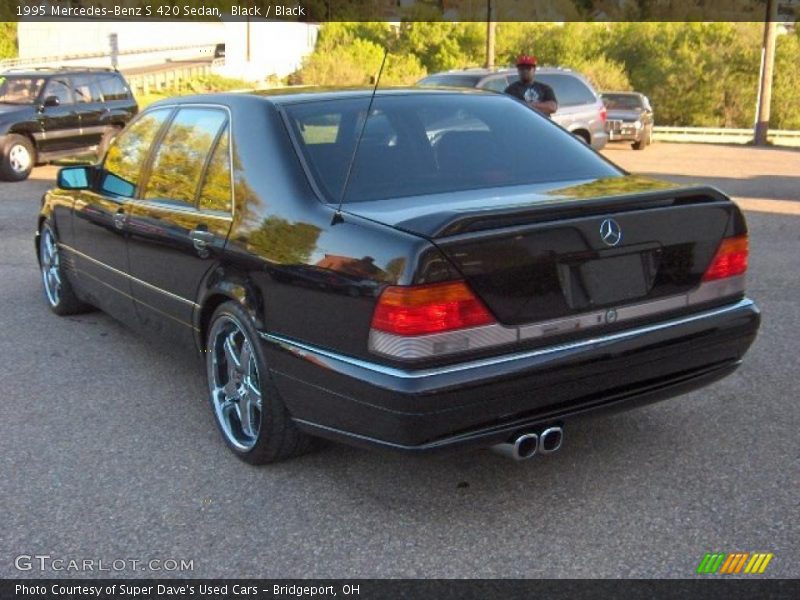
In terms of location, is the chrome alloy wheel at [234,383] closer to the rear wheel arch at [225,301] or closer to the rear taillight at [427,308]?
the rear wheel arch at [225,301]

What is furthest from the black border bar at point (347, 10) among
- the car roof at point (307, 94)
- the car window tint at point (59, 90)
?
the car roof at point (307, 94)

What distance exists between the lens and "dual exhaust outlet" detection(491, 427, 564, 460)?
3.23m

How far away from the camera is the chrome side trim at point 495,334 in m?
3.05

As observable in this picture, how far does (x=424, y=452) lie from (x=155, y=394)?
88.5 inches

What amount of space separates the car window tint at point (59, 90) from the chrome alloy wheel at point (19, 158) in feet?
3.31

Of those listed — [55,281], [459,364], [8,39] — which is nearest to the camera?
[459,364]

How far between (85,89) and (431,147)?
13446 mm

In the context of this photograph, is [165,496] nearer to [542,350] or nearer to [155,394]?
[155,394]

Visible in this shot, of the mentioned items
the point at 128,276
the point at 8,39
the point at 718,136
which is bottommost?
the point at 718,136

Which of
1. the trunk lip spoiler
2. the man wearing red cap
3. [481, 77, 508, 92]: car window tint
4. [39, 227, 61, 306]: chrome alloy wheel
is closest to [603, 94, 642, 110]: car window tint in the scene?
[481, 77, 508, 92]: car window tint

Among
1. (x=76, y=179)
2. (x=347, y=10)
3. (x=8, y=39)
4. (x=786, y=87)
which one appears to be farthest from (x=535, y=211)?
(x=8, y=39)

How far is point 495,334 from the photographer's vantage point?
124 inches

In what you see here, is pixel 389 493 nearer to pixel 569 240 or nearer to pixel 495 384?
pixel 495 384
